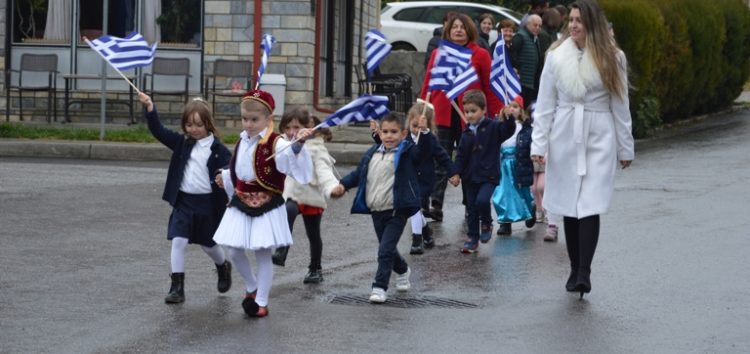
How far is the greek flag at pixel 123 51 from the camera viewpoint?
31.1 ft

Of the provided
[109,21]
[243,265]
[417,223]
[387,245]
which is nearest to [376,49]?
[417,223]

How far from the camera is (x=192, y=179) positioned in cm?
836

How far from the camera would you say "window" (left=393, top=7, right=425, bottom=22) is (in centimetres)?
3011

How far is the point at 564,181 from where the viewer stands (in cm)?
861

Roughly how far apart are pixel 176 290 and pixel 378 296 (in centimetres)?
117

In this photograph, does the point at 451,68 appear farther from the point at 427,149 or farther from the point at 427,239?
the point at 427,149

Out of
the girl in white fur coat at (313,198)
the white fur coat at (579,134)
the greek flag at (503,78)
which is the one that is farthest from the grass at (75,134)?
the white fur coat at (579,134)

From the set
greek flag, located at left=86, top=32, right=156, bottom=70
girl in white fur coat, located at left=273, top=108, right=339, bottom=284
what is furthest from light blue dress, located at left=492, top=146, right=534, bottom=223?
greek flag, located at left=86, top=32, right=156, bottom=70

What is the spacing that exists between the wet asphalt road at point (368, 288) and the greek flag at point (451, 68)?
1.21 m

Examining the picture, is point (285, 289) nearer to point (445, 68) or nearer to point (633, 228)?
point (445, 68)

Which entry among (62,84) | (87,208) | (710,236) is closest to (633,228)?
(710,236)

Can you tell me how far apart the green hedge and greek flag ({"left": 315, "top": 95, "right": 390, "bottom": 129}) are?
11.7m

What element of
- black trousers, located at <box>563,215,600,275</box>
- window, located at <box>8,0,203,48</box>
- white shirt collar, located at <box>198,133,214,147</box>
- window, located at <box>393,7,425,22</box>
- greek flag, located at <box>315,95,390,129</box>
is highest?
window, located at <box>393,7,425,22</box>

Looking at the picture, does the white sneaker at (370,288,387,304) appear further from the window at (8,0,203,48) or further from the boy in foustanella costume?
the window at (8,0,203,48)
